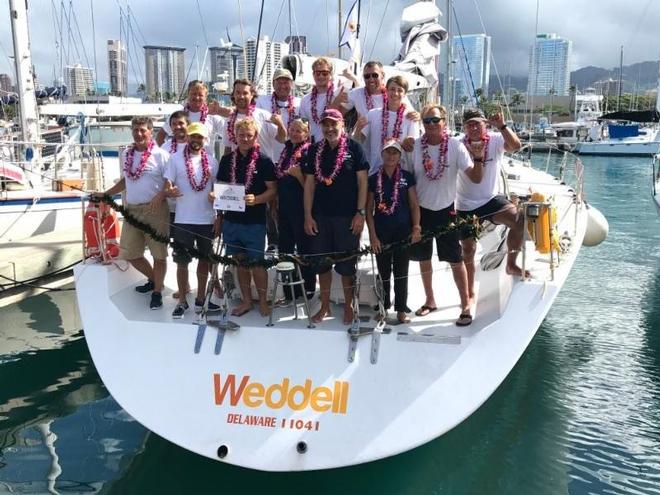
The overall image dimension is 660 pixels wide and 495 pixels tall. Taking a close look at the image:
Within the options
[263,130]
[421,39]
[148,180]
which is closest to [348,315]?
[263,130]

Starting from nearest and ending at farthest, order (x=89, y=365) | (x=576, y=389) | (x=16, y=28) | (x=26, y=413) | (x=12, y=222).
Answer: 1. (x=26, y=413)
2. (x=576, y=389)
3. (x=89, y=365)
4. (x=12, y=222)
5. (x=16, y=28)

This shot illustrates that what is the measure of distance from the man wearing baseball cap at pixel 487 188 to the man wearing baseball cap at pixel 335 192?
0.94 m

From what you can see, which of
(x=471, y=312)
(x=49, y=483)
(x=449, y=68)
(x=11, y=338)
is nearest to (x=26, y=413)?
(x=49, y=483)

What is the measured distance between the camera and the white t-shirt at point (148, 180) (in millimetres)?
5086

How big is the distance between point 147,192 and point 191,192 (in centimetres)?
56

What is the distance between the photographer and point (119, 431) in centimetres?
547

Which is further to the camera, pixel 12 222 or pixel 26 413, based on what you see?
pixel 12 222

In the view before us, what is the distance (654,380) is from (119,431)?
5.42 m

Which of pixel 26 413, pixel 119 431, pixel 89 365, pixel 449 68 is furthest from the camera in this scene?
pixel 449 68

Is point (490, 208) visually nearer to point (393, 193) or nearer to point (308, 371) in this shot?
point (393, 193)

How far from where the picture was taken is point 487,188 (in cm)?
483

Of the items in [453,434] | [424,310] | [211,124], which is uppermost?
[211,124]

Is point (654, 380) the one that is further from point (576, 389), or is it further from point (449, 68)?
point (449, 68)

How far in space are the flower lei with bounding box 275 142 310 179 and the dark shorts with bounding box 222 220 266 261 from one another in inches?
16.6
